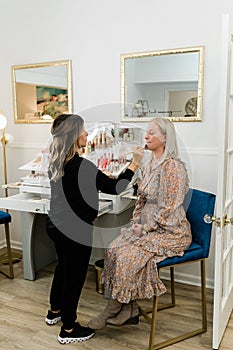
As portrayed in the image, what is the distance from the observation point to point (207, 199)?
7.25 ft

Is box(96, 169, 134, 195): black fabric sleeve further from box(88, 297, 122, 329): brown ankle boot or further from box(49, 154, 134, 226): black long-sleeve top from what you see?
box(88, 297, 122, 329): brown ankle boot

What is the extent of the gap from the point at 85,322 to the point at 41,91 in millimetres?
2028

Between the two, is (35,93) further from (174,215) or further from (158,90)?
(174,215)

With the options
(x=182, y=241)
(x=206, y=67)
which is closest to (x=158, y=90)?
(x=206, y=67)

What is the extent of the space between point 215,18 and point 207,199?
130 centimetres

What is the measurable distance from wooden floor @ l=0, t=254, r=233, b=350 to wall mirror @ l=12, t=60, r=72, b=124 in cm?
149

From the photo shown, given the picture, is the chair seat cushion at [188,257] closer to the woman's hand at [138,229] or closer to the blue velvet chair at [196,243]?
the blue velvet chair at [196,243]

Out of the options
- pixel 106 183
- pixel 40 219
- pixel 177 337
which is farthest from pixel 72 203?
pixel 40 219

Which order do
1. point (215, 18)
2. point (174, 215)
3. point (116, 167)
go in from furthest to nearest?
point (116, 167), point (215, 18), point (174, 215)

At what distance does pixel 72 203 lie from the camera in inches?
80.3

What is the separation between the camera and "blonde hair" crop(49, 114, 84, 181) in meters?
2.02

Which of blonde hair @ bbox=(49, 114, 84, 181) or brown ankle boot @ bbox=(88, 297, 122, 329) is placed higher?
blonde hair @ bbox=(49, 114, 84, 181)

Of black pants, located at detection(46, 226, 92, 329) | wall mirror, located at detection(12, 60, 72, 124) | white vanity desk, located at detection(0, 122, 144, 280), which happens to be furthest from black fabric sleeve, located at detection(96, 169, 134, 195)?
wall mirror, located at detection(12, 60, 72, 124)

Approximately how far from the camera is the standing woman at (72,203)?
202cm
